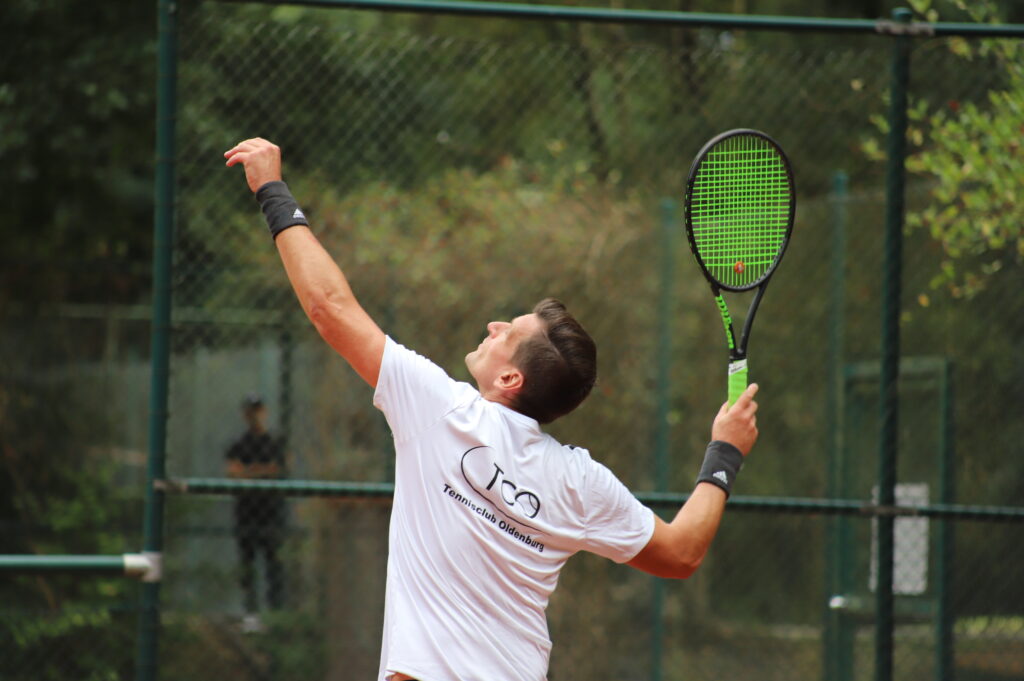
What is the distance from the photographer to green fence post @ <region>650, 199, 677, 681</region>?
7109 millimetres

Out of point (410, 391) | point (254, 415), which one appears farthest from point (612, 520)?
point (254, 415)

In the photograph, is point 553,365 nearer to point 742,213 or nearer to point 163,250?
point 742,213

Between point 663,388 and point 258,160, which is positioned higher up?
point 258,160

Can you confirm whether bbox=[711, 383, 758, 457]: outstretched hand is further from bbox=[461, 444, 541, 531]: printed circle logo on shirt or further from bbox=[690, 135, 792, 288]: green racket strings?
bbox=[461, 444, 541, 531]: printed circle logo on shirt

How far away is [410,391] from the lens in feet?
8.95

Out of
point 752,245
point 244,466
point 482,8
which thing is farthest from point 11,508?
point 752,245

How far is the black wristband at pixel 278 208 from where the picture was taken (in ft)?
9.25

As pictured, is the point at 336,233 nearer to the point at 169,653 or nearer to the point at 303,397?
the point at 303,397

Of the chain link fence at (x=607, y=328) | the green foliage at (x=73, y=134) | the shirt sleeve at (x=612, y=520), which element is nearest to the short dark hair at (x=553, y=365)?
the shirt sleeve at (x=612, y=520)

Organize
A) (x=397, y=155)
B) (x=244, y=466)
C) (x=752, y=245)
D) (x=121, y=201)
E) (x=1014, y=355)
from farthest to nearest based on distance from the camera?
(x=121, y=201)
(x=244, y=466)
(x=397, y=155)
(x=1014, y=355)
(x=752, y=245)

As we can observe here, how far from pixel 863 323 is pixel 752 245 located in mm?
3667

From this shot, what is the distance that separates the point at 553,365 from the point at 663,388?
14.8 feet

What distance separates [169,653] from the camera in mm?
6527

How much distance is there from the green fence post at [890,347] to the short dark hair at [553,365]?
2.05 metres
